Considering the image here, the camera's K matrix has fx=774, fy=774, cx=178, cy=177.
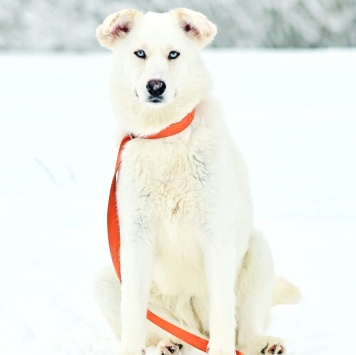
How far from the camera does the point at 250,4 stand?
17.0 meters

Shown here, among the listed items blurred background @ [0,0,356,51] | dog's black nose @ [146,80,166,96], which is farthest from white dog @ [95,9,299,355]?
blurred background @ [0,0,356,51]

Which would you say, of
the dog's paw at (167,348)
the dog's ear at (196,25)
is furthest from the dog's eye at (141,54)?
the dog's paw at (167,348)

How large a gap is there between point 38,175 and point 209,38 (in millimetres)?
4226

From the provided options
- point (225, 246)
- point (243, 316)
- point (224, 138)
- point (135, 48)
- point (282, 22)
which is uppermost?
point (282, 22)

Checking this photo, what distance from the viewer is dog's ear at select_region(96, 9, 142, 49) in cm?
320

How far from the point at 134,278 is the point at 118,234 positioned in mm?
312

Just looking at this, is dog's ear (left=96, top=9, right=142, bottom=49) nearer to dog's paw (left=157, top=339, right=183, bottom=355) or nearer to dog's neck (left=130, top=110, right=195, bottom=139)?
dog's neck (left=130, top=110, right=195, bottom=139)

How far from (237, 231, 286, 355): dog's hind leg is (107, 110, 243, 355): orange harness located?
15 centimetres

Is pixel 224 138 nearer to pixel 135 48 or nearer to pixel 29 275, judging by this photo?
pixel 135 48

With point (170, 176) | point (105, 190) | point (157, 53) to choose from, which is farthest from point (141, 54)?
point (105, 190)

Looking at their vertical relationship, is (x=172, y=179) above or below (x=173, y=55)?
below

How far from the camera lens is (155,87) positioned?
10.1 feet

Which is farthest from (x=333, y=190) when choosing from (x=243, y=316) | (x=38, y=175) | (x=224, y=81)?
(x=224, y=81)

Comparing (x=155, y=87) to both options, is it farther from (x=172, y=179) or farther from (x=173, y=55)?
(x=172, y=179)
